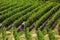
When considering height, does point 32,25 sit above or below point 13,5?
below

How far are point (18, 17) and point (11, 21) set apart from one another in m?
1.68

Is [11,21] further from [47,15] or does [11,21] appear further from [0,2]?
[0,2]

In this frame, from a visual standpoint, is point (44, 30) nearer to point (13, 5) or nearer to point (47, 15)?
point (47, 15)

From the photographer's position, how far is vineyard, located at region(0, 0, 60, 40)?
2440 cm

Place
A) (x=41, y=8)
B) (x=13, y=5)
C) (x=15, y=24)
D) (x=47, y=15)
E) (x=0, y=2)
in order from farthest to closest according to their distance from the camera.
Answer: (x=0, y=2), (x=13, y=5), (x=41, y=8), (x=47, y=15), (x=15, y=24)

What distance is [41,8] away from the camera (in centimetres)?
3359

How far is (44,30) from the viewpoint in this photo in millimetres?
25625

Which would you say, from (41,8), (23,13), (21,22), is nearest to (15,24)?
(21,22)

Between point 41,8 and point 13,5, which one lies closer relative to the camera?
point 41,8

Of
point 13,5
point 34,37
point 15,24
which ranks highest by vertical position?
point 13,5

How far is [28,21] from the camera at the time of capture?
27891 millimetres

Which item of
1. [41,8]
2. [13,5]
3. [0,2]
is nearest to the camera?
[41,8]

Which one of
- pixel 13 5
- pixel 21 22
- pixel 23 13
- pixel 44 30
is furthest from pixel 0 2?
pixel 44 30

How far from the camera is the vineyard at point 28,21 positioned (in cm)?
2440
